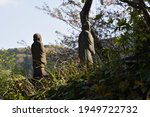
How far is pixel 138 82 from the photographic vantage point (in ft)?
18.6

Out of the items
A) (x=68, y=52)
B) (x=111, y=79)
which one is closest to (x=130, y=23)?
(x=111, y=79)

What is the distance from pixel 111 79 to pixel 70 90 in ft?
2.80

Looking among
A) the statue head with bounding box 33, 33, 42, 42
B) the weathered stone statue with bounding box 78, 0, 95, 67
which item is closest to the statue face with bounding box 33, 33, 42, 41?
the statue head with bounding box 33, 33, 42, 42

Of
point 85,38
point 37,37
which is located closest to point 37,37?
point 37,37

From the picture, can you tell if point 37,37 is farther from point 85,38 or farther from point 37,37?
point 85,38

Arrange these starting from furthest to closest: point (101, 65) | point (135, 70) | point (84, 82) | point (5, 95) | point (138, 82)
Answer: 1. point (5, 95)
2. point (101, 65)
3. point (84, 82)
4. point (135, 70)
5. point (138, 82)

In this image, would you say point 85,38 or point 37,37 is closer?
point 85,38

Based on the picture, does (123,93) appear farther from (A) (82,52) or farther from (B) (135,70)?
(A) (82,52)

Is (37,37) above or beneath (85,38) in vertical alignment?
above

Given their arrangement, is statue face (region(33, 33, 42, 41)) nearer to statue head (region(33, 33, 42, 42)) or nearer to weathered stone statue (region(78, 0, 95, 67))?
statue head (region(33, 33, 42, 42))

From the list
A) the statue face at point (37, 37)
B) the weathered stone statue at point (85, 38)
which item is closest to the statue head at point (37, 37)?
the statue face at point (37, 37)

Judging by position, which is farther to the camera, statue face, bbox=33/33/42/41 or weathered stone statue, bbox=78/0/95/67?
statue face, bbox=33/33/42/41

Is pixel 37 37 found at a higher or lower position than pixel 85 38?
higher

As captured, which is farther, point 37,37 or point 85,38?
point 37,37
